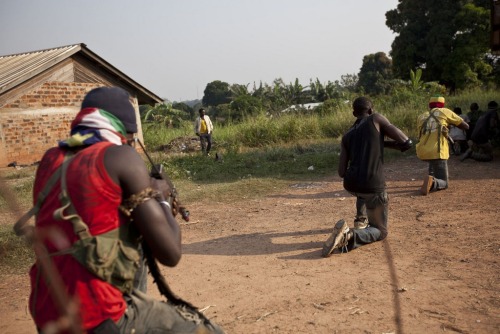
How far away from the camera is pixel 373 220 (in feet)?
17.1

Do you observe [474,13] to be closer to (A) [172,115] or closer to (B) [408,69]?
(B) [408,69]

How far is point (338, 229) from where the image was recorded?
4871 mm

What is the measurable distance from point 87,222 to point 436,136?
6.44m

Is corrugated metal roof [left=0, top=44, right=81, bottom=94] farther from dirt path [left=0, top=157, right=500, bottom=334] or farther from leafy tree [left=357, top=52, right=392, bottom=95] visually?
leafy tree [left=357, top=52, right=392, bottom=95]

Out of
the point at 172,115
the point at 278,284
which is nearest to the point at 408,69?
the point at 172,115

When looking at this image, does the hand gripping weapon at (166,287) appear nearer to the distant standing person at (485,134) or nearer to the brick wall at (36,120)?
the distant standing person at (485,134)

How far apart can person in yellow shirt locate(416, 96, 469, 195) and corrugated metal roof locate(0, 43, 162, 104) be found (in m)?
10.1

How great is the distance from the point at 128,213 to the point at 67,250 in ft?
0.88

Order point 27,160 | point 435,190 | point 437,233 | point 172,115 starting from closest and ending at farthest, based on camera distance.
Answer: point 437,233, point 435,190, point 27,160, point 172,115

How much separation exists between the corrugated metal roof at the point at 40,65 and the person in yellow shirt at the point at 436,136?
1009 centimetres

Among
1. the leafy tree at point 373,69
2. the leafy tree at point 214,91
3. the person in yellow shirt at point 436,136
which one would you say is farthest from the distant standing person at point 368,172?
the leafy tree at point 214,91

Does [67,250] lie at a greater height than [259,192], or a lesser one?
greater

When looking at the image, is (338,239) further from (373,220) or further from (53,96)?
(53,96)

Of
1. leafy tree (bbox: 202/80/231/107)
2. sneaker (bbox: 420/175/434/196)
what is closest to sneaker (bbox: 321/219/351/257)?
sneaker (bbox: 420/175/434/196)
